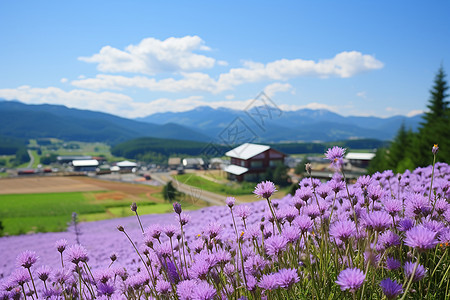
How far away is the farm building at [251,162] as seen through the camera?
42.6 meters

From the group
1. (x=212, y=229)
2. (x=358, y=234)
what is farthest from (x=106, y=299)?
(x=358, y=234)

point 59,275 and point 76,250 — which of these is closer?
point 76,250

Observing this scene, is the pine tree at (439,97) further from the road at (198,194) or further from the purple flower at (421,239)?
the purple flower at (421,239)

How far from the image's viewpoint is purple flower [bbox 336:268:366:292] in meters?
1.38

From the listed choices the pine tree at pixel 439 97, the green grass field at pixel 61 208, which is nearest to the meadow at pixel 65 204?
the green grass field at pixel 61 208

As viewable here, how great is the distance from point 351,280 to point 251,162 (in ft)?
146

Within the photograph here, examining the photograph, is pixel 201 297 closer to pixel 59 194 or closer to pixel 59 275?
pixel 59 275

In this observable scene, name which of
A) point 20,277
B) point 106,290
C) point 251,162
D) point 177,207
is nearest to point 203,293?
point 177,207

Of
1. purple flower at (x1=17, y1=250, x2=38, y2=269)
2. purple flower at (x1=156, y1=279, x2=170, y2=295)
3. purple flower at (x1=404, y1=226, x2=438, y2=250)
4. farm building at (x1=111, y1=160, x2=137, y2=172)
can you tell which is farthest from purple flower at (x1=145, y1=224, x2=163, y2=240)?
farm building at (x1=111, y1=160, x2=137, y2=172)

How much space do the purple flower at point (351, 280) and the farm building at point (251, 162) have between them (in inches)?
1557

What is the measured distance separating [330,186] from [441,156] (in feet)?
59.8

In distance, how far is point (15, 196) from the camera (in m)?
49.0

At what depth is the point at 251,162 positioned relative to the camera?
45.7 m

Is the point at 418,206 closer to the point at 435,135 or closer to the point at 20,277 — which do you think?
the point at 20,277
